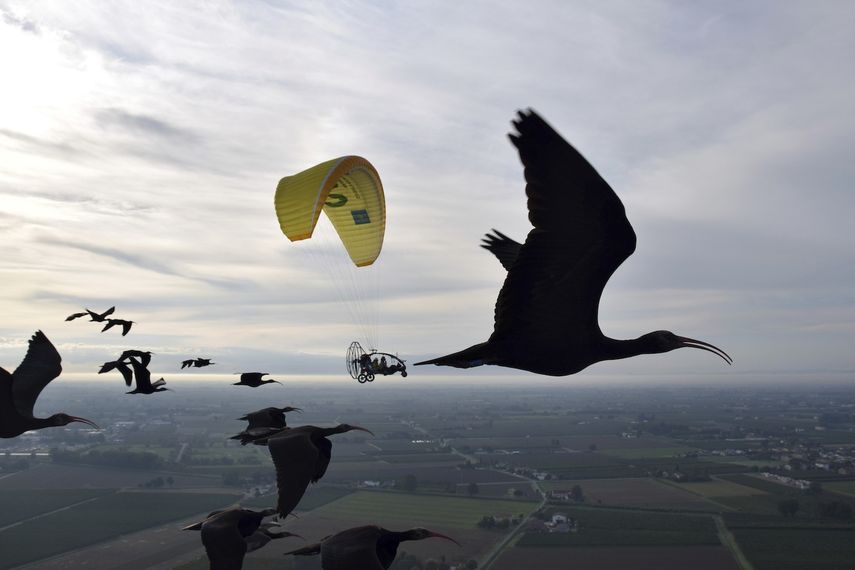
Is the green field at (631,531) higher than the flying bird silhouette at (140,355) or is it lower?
lower

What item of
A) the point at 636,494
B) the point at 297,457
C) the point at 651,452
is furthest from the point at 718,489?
the point at 297,457

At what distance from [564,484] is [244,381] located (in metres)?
103

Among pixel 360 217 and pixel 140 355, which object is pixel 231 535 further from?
pixel 360 217

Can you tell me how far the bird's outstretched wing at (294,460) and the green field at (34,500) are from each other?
279 feet

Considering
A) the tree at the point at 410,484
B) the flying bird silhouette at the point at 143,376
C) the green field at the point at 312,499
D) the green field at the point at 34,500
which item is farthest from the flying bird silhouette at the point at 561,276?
the tree at the point at 410,484

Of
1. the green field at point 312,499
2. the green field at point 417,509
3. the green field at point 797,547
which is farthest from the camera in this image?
Answer: the green field at point 312,499

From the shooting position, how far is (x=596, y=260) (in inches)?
229

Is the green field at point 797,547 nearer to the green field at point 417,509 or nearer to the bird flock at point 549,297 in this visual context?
the green field at point 417,509

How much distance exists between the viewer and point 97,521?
234ft

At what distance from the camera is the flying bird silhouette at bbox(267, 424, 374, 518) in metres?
3.83

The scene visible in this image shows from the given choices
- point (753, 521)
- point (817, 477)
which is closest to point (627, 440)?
point (817, 477)

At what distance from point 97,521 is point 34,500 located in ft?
53.5

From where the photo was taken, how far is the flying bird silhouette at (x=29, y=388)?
18.7 ft

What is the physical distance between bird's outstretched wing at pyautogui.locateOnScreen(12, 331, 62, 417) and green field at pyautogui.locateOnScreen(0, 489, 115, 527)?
8103 centimetres
